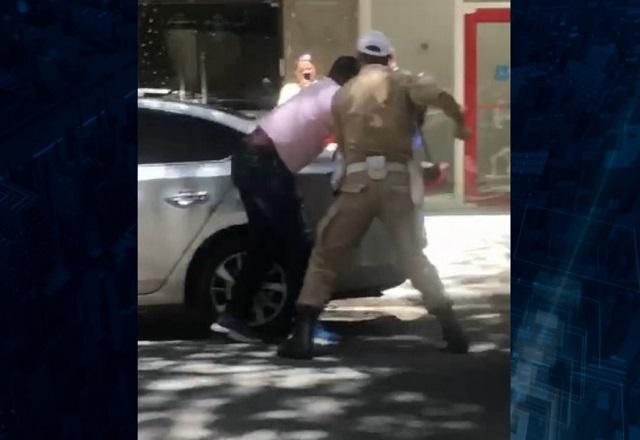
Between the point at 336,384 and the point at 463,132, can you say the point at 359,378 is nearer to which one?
the point at 336,384

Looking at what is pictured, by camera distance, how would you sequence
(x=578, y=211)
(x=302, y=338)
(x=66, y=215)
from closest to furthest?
1. (x=66, y=215)
2. (x=578, y=211)
3. (x=302, y=338)

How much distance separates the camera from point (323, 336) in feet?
16.8

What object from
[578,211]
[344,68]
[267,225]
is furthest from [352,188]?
[578,211]

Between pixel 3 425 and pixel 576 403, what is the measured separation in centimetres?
219

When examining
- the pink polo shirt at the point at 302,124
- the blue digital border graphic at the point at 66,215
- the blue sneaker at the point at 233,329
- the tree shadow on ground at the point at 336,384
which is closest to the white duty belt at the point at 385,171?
the pink polo shirt at the point at 302,124

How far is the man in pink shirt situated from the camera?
16.4ft

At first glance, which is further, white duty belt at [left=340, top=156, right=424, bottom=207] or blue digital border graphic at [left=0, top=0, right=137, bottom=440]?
white duty belt at [left=340, top=156, right=424, bottom=207]

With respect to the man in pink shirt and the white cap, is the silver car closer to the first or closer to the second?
the man in pink shirt

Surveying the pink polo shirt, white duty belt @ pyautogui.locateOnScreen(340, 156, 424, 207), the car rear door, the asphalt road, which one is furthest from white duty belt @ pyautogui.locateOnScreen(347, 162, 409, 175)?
the car rear door

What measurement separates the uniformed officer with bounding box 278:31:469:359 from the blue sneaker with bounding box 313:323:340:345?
3 cm

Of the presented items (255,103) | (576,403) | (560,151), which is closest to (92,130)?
(255,103)

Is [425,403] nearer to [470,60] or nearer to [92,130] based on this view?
[470,60]

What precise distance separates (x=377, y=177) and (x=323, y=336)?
654 millimetres

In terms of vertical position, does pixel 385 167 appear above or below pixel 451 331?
above
